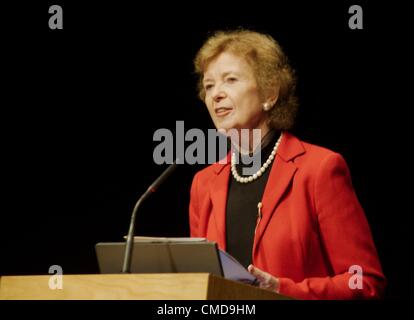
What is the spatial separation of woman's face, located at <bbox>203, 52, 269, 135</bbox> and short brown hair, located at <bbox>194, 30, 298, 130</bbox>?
0.04 meters

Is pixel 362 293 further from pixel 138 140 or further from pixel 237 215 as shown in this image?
pixel 138 140

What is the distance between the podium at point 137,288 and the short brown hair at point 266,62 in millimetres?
1181

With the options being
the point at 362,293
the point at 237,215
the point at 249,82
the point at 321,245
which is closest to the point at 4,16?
the point at 249,82

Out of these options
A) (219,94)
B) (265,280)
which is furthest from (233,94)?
(265,280)

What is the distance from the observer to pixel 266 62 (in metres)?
2.88

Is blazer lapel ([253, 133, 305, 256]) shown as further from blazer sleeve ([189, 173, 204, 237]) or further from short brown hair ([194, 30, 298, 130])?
blazer sleeve ([189, 173, 204, 237])

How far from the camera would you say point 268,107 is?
9.57ft

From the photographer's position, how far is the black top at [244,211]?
2.67 m

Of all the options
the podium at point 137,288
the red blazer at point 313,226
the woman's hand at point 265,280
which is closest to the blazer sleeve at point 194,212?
the red blazer at point 313,226

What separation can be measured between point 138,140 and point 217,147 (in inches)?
21.6

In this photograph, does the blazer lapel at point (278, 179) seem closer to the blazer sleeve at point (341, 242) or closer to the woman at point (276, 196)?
the woman at point (276, 196)

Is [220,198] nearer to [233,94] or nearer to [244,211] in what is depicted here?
[244,211]

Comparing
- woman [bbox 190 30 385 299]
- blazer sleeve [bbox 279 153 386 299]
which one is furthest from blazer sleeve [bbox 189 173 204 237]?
blazer sleeve [bbox 279 153 386 299]

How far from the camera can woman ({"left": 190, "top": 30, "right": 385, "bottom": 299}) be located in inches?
96.4
